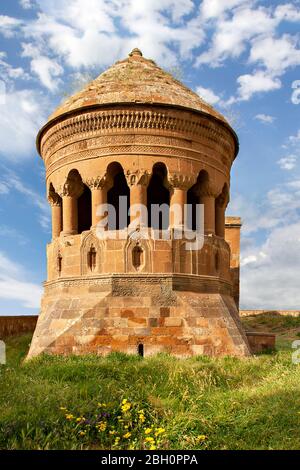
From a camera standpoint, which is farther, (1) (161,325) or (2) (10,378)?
(1) (161,325)

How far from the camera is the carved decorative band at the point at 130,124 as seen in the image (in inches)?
348

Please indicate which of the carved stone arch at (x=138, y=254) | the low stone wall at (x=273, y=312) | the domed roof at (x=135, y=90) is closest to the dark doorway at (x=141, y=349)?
the carved stone arch at (x=138, y=254)

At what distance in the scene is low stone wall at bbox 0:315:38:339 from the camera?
44.4 feet

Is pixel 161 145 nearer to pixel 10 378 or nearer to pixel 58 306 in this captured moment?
pixel 58 306

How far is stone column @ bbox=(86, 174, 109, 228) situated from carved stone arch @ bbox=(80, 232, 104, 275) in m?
0.30

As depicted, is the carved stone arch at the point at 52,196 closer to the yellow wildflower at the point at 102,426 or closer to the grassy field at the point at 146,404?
the grassy field at the point at 146,404

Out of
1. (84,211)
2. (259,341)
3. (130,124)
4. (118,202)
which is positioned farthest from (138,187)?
(259,341)

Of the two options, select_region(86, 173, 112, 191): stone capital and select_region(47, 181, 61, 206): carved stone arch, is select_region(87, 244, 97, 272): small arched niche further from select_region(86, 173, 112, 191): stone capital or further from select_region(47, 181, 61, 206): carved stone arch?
select_region(47, 181, 61, 206): carved stone arch

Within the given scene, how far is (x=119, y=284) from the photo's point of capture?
27.6 feet

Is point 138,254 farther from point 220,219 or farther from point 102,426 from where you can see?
point 102,426

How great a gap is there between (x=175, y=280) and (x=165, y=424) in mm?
3734

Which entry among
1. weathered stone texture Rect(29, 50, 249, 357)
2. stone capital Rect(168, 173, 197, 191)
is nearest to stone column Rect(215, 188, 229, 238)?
weathered stone texture Rect(29, 50, 249, 357)

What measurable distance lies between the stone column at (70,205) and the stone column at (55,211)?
731 mm

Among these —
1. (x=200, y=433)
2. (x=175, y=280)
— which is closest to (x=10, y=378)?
(x=200, y=433)
